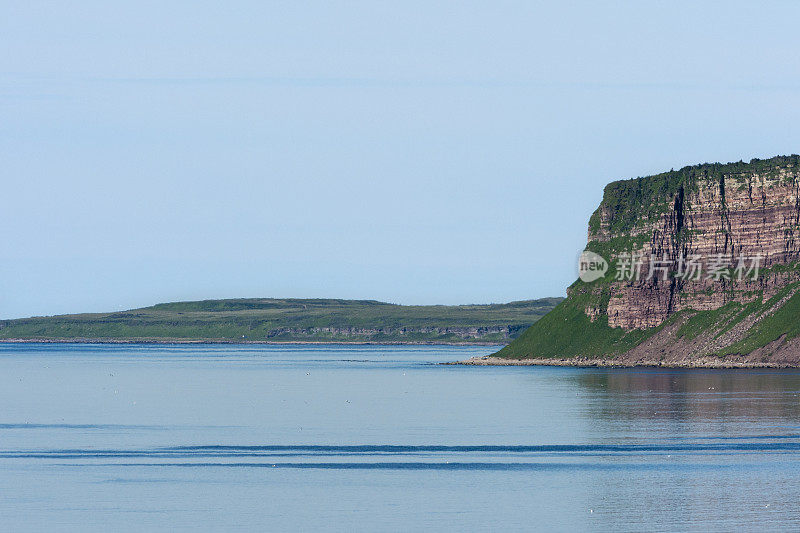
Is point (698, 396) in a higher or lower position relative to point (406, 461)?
higher

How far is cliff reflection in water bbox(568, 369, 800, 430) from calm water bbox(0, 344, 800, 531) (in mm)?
401

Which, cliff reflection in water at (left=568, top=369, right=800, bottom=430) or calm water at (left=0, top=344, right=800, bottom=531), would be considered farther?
cliff reflection in water at (left=568, top=369, right=800, bottom=430)

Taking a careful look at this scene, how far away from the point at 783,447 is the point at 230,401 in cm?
5918

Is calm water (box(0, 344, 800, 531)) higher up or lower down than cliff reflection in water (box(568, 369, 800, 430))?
lower down

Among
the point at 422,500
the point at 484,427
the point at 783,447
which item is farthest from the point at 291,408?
the point at 422,500

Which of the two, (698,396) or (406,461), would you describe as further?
(698,396)

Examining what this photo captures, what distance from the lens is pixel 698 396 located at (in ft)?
376

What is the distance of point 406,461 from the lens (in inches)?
2564

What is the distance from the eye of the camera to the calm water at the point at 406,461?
48125 millimetres

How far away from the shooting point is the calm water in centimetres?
4812

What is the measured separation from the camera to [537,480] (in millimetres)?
57969

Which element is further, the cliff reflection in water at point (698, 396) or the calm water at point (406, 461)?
the cliff reflection in water at point (698, 396)

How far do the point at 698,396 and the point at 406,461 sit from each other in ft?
185

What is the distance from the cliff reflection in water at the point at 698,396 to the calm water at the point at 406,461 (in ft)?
1.31
